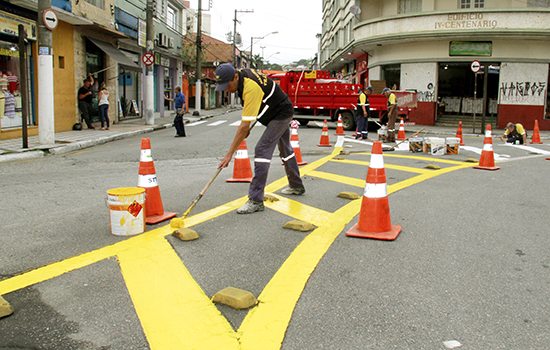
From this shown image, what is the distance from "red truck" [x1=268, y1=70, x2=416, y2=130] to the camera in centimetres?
1975

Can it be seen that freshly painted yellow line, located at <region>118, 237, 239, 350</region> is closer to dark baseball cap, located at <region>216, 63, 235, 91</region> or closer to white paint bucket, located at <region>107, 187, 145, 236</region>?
white paint bucket, located at <region>107, 187, 145, 236</region>

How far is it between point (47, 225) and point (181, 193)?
194 centimetres

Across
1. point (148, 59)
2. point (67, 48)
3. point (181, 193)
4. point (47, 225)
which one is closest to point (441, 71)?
point (148, 59)

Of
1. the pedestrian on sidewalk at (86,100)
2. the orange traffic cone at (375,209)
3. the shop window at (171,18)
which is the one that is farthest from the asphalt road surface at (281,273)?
the shop window at (171,18)

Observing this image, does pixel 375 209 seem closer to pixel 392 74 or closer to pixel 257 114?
pixel 257 114

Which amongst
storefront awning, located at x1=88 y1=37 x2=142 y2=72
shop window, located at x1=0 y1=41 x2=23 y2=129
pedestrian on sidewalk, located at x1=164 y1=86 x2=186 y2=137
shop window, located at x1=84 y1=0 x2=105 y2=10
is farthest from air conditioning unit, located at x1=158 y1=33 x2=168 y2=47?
shop window, located at x1=0 y1=41 x2=23 y2=129

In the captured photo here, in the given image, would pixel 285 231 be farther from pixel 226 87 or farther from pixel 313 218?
pixel 226 87

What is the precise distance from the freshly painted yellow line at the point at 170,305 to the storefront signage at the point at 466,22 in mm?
24217

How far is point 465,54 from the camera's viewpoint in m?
24.1

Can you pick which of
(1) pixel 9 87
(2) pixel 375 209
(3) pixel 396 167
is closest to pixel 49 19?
(1) pixel 9 87

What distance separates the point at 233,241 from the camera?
4.23 metres

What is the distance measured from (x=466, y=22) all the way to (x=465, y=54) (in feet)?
5.31

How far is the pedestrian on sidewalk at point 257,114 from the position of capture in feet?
16.6

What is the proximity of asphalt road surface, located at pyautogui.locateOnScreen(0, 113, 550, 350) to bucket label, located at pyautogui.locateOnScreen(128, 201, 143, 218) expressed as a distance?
0.77ft
